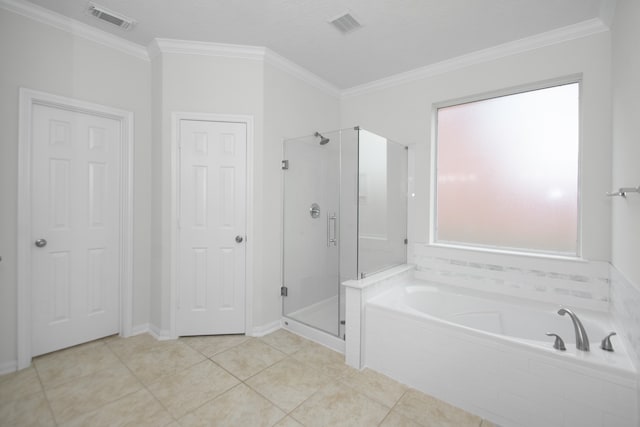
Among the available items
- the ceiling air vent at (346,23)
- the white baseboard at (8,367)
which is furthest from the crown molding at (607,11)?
the white baseboard at (8,367)

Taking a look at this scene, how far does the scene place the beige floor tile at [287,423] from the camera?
161 cm

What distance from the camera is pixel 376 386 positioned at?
1969mm

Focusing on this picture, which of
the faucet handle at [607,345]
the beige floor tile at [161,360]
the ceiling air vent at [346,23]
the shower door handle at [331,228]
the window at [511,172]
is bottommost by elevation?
the beige floor tile at [161,360]

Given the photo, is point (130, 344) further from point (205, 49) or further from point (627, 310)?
point (627, 310)

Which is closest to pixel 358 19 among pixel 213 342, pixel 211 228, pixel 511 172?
pixel 511 172

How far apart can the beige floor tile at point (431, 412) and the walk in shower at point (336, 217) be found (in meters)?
0.77

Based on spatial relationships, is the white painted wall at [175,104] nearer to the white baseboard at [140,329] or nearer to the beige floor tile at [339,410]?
the white baseboard at [140,329]

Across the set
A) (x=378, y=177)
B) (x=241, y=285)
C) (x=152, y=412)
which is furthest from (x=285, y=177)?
(x=152, y=412)

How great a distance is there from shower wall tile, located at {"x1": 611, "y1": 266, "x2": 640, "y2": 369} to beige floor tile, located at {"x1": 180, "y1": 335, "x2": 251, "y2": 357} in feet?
8.52

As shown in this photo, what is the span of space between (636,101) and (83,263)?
3902mm

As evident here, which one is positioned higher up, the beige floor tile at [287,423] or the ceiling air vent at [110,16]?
the ceiling air vent at [110,16]

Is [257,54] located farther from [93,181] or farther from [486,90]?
[486,90]

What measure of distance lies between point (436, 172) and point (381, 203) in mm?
731

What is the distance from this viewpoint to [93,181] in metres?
2.45
